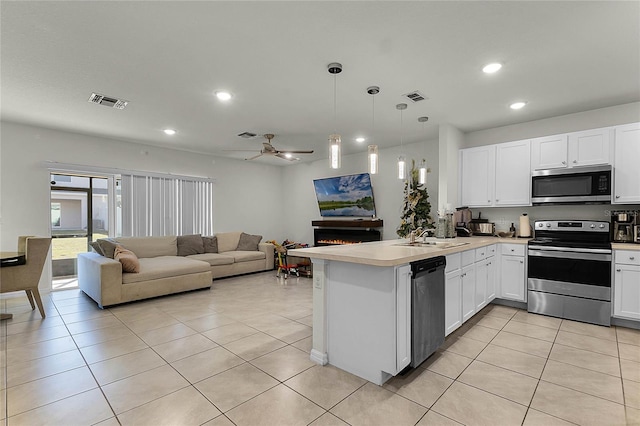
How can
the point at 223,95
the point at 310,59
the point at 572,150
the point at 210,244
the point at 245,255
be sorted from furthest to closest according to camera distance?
the point at 210,244
the point at 245,255
the point at 572,150
the point at 223,95
the point at 310,59

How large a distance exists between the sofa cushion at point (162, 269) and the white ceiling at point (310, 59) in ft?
7.41

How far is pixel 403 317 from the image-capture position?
2.21m

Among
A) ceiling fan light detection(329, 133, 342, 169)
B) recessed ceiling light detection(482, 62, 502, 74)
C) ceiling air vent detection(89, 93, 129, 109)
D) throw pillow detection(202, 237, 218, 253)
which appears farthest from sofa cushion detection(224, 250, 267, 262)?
recessed ceiling light detection(482, 62, 502, 74)

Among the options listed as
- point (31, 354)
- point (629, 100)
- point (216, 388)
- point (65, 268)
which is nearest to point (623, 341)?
A: point (629, 100)

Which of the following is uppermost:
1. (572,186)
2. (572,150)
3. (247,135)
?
(247,135)

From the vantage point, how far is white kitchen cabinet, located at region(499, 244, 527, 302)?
3.92 metres

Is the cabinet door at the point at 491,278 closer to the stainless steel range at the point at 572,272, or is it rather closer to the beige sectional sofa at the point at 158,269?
the stainless steel range at the point at 572,272

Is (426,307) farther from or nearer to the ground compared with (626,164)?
nearer to the ground

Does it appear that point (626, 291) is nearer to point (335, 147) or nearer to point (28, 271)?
point (335, 147)

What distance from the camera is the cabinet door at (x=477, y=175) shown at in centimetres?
450

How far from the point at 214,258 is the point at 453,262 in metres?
4.54

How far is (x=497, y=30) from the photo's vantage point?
2.25 meters

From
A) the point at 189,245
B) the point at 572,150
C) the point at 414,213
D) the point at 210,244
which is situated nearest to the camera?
the point at 414,213

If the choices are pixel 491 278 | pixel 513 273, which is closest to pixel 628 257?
pixel 513 273
